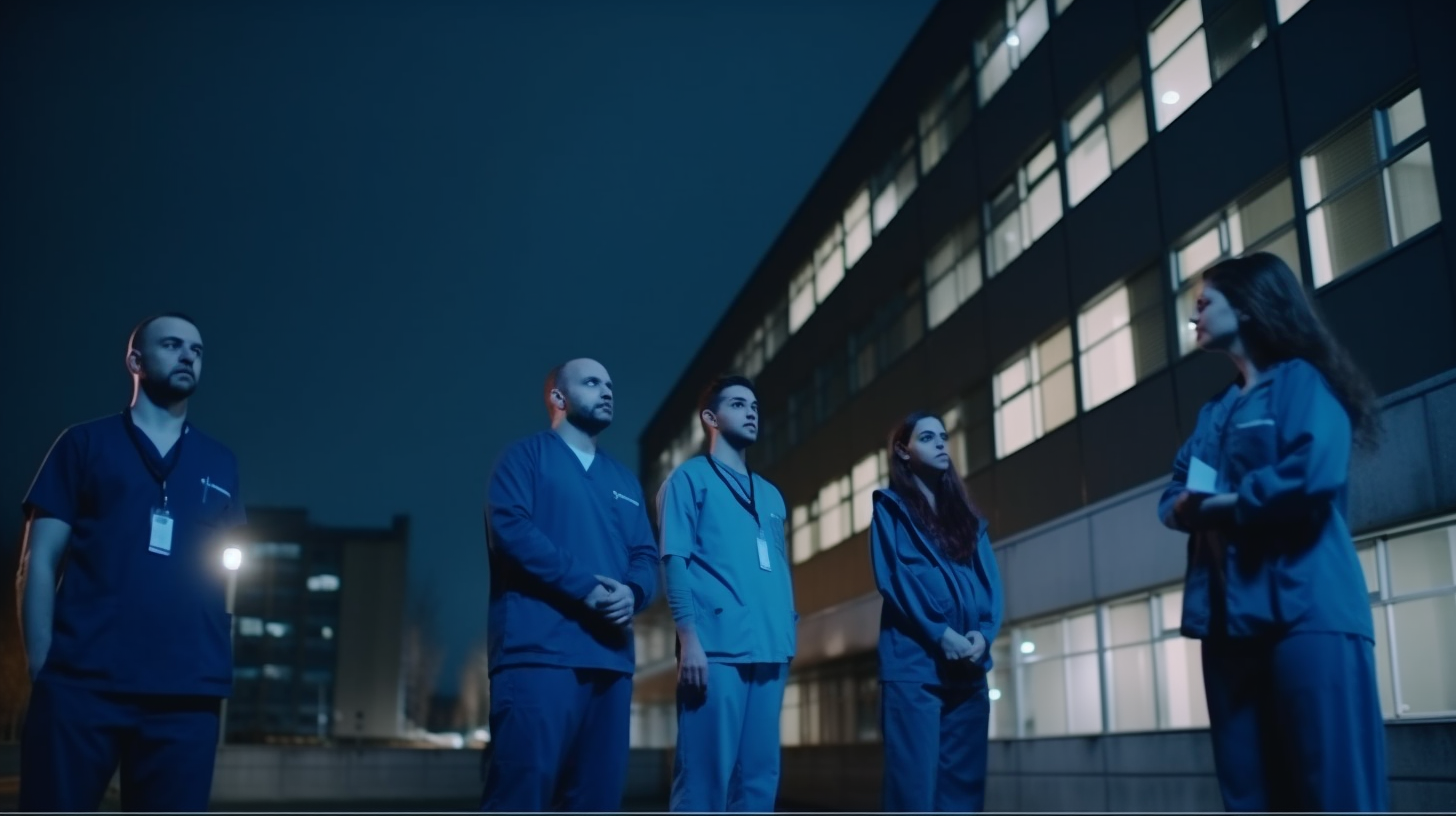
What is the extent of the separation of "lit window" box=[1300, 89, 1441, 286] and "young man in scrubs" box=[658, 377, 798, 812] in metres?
9.51

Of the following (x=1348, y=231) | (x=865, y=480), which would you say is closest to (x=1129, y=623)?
(x=1348, y=231)

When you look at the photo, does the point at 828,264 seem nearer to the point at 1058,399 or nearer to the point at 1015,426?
the point at 1015,426

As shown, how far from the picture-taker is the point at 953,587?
19.7ft

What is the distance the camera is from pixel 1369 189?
13.2 meters

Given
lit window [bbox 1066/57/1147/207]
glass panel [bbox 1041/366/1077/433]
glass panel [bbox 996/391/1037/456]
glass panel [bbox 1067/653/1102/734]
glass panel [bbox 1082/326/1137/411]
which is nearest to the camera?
glass panel [bbox 1082/326/1137/411]

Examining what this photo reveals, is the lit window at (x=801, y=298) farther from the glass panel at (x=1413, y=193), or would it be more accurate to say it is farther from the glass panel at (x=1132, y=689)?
the glass panel at (x=1413, y=193)

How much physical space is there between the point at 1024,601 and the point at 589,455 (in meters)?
16.9

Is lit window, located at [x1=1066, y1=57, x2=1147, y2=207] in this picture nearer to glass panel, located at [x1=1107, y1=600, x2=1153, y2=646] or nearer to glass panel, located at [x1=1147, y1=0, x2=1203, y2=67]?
glass panel, located at [x1=1147, y1=0, x2=1203, y2=67]

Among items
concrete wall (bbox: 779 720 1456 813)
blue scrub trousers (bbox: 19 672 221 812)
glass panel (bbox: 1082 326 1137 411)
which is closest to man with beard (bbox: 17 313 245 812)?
blue scrub trousers (bbox: 19 672 221 812)

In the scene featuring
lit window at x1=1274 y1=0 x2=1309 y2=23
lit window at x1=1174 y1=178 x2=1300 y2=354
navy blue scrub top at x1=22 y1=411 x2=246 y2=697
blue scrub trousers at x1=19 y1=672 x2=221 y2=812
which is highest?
lit window at x1=1274 y1=0 x2=1309 y2=23

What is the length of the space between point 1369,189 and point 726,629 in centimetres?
1085

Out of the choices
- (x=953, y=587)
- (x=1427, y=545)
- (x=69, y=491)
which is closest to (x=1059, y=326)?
(x=1427, y=545)

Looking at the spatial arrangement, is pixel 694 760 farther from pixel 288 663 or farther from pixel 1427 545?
pixel 288 663

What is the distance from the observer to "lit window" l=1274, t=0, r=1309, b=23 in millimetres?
14633
